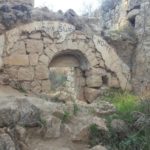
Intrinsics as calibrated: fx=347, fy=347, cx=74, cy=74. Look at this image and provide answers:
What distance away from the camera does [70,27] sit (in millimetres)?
8672

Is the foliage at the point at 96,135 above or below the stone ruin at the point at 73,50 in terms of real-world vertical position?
below

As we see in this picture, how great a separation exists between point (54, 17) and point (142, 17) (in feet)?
7.85

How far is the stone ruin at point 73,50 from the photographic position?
26.5 feet

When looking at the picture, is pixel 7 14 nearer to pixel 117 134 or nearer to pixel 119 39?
pixel 119 39

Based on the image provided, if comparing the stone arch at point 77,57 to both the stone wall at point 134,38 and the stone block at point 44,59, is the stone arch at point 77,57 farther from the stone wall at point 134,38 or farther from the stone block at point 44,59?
the stone wall at point 134,38

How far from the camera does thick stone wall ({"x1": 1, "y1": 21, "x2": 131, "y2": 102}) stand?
8070mm

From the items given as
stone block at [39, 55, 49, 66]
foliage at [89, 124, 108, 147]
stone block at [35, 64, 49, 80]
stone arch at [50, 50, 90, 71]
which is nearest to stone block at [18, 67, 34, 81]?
stone block at [35, 64, 49, 80]

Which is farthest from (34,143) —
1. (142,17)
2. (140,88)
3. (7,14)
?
(142,17)

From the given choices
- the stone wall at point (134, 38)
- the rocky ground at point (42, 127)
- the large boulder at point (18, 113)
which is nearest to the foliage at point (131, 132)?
the rocky ground at point (42, 127)

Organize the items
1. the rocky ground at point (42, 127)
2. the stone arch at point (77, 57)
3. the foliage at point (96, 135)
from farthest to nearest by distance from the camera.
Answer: the stone arch at point (77, 57) → the foliage at point (96, 135) → the rocky ground at point (42, 127)

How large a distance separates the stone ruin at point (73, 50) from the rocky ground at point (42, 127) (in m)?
2.50

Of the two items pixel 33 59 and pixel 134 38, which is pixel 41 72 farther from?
pixel 134 38

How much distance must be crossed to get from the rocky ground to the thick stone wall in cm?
247

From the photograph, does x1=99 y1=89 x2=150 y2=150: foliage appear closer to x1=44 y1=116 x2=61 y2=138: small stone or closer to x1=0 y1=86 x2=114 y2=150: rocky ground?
x1=0 y1=86 x2=114 y2=150: rocky ground
